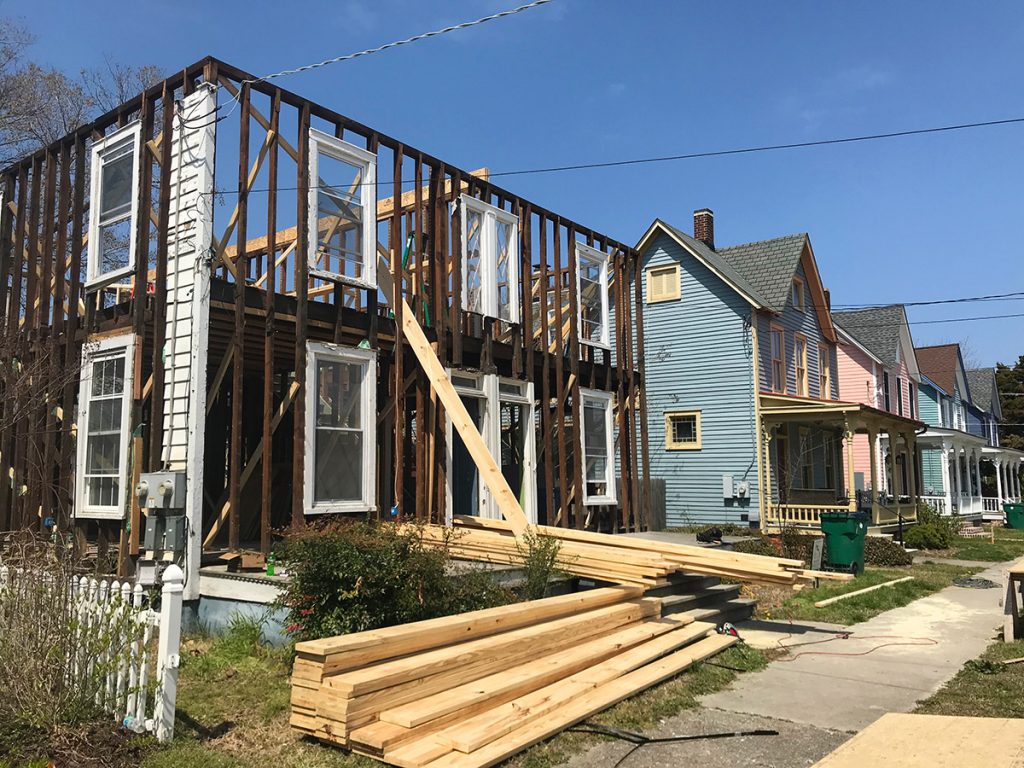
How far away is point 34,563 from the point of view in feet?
17.7

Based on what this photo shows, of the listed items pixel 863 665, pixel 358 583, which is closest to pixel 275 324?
pixel 358 583

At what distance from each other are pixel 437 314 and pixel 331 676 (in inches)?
276

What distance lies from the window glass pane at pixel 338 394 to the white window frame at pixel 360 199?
1065mm

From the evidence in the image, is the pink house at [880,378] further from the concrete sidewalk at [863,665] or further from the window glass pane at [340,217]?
the window glass pane at [340,217]

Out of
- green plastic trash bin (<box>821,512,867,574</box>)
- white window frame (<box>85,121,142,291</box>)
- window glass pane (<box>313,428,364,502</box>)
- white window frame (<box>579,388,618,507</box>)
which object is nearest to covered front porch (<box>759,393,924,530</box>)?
green plastic trash bin (<box>821,512,867,574</box>)

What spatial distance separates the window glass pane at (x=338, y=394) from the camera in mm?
9664

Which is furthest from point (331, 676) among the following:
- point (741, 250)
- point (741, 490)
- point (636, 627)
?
point (741, 250)

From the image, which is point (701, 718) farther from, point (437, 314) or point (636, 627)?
point (437, 314)

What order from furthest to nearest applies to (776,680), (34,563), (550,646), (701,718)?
1. (776,680)
2. (550,646)
3. (701,718)
4. (34,563)

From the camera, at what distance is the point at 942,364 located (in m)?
41.0

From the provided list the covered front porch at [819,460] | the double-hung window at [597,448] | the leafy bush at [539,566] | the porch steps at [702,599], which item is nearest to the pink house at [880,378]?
the covered front porch at [819,460]

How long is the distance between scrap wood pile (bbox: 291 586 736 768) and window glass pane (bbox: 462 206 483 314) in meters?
5.87

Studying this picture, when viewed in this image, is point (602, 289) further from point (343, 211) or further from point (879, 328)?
point (879, 328)

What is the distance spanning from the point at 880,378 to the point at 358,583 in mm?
29281
